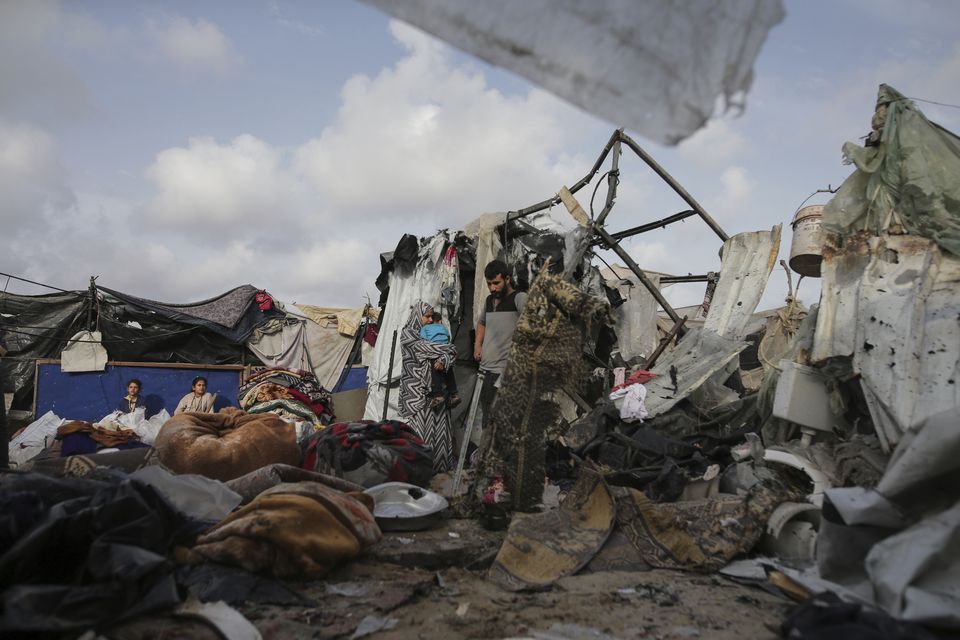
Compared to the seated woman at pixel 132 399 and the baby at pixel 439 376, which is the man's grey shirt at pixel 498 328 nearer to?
the baby at pixel 439 376

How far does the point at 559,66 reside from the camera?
1.13 meters

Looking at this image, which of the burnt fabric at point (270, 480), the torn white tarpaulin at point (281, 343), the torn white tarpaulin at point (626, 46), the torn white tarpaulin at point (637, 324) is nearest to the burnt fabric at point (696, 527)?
the burnt fabric at point (270, 480)

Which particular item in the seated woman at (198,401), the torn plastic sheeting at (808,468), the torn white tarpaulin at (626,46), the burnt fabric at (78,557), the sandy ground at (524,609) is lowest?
the seated woman at (198,401)

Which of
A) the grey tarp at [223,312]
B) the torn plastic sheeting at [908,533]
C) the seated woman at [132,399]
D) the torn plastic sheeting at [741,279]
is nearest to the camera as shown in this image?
the torn plastic sheeting at [908,533]

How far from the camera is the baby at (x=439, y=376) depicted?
6121mm

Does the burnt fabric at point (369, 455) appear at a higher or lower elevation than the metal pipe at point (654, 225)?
lower

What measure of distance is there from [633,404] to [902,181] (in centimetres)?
260

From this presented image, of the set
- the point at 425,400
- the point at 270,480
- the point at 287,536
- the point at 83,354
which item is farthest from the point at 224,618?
the point at 83,354

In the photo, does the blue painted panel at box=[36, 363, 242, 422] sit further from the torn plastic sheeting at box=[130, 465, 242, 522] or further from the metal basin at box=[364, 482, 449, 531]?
the torn plastic sheeting at box=[130, 465, 242, 522]

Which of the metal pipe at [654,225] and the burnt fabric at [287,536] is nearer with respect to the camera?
the burnt fabric at [287,536]

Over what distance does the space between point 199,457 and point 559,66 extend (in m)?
3.76

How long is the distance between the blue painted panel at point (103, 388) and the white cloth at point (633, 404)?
696cm

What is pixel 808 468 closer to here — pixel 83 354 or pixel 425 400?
pixel 425 400

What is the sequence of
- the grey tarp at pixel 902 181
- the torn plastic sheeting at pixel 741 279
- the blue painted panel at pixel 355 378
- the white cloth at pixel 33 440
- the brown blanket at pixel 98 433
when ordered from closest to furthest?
the grey tarp at pixel 902 181, the brown blanket at pixel 98 433, the torn plastic sheeting at pixel 741 279, the white cloth at pixel 33 440, the blue painted panel at pixel 355 378
